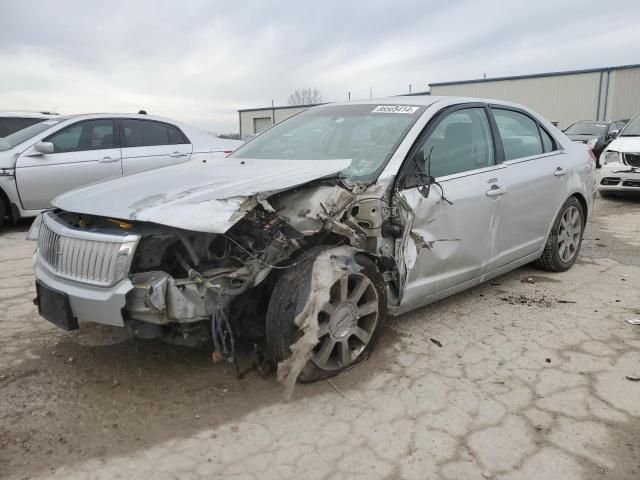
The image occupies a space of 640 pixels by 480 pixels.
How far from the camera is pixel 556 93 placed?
26469 millimetres

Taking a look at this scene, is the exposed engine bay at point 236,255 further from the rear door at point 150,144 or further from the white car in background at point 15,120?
the white car in background at point 15,120

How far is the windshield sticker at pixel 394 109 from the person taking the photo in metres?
3.67

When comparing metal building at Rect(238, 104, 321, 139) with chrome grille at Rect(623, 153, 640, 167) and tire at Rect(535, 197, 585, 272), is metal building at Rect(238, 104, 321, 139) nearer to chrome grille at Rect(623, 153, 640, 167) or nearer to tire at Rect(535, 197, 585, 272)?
chrome grille at Rect(623, 153, 640, 167)

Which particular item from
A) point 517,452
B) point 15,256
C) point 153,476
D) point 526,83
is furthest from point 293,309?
point 526,83

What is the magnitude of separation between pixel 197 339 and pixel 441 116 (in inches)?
86.1

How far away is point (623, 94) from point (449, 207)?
85.5 ft

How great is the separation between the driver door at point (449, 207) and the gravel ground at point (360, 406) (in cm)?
41

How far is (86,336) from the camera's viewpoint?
11.7ft

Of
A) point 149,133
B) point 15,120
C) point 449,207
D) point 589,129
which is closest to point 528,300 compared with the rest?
point 449,207

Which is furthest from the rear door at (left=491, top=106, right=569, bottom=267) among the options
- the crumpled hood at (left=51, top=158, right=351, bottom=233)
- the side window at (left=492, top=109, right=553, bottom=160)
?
the crumpled hood at (left=51, top=158, right=351, bottom=233)

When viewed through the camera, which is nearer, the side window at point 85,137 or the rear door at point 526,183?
the rear door at point 526,183

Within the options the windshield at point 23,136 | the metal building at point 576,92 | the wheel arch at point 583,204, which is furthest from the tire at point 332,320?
the metal building at point 576,92

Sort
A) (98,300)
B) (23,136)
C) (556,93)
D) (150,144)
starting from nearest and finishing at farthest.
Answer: (98,300)
(23,136)
(150,144)
(556,93)

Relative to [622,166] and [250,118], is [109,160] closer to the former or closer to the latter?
[622,166]
